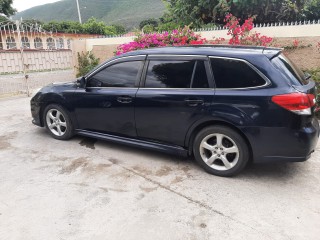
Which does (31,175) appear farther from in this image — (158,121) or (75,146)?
(158,121)

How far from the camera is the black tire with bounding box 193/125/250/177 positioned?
3365 mm

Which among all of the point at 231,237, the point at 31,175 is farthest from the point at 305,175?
the point at 31,175

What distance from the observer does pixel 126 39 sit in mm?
9797

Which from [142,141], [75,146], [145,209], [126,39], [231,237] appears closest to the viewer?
[231,237]

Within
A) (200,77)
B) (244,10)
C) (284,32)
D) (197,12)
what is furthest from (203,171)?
(197,12)

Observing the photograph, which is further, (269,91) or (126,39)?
(126,39)

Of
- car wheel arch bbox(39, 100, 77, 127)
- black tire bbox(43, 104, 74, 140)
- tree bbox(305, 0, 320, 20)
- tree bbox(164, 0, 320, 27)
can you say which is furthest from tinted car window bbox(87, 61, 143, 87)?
tree bbox(305, 0, 320, 20)

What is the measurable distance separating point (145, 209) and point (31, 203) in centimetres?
125

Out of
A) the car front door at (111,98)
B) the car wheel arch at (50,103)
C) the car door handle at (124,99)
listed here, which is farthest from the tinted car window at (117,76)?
the car wheel arch at (50,103)

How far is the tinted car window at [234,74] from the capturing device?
3.25 m

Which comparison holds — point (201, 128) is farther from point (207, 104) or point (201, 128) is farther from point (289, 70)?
point (289, 70)

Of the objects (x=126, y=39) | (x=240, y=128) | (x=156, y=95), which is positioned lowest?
(x=240, y=128)

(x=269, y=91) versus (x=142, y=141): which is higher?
(x=269, y=91)

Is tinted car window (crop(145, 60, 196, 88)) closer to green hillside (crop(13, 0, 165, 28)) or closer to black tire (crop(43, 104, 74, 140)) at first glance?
black tire (crop(43, 104, 74, 140))
